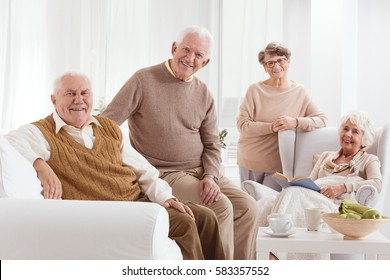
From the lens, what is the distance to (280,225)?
2.85 meters

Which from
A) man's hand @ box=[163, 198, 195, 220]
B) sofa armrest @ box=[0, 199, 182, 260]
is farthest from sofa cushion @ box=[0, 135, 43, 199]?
man's hand @ box=[163, 198, 195, 220]

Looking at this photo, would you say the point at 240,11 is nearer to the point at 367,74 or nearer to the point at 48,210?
the point at 367,74

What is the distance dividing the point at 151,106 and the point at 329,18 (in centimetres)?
270

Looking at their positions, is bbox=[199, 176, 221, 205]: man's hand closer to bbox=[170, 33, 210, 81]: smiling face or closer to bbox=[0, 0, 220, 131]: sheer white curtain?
bbox=[170, 33, 210, 81]: smiling face

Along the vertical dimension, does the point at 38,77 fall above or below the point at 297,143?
above

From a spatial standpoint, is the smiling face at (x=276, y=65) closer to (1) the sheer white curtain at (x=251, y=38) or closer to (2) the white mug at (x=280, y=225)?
(1) the sheer white curtain at (x=251, y=38)

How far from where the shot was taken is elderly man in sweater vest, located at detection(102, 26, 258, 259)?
341 cm

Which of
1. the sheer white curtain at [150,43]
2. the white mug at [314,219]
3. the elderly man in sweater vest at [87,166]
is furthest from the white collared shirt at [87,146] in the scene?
the sheer white curtain at [150,43]

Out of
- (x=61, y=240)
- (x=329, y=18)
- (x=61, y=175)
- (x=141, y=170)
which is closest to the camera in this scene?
(x=61, y=240)

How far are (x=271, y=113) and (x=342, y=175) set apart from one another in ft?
2.59

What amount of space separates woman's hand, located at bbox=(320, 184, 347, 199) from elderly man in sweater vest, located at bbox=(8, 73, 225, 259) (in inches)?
44.8

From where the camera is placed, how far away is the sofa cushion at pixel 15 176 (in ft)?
7.86

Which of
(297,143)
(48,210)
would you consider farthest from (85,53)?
(48,210)

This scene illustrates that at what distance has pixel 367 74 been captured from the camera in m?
6.22
